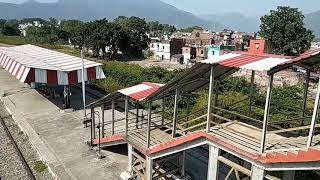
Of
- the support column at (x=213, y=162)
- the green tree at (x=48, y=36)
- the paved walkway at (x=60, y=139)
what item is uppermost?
the green tree at (x=48, y=36)

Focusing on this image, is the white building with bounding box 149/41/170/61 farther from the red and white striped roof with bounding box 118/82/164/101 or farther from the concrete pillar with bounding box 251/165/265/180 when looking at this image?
the concrete pillar with bounding box 251/165/265/180

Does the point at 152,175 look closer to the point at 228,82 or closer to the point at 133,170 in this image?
the point at 133,170

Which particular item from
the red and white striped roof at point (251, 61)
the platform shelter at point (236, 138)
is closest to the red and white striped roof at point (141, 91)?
the platform shelter at point (236, 138)

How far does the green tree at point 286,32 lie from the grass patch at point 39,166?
6378 cm

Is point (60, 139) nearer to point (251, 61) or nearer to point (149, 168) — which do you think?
point (149, 168)

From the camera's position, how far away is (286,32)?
233ft

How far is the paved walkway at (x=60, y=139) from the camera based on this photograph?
1473 centimetres

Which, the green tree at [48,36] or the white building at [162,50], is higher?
the green tree at [48,36]

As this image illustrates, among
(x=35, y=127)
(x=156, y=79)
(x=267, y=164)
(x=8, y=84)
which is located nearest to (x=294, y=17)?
(x=156, y=79)

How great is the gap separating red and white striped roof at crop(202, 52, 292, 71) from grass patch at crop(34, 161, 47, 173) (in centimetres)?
959

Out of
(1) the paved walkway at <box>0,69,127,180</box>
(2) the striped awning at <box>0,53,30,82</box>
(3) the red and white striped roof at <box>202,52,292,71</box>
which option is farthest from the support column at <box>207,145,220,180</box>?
(2) the striped awning at <box>0,53,30,82</box>

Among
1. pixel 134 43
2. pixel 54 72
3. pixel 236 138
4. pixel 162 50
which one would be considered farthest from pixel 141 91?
pixel 162 50

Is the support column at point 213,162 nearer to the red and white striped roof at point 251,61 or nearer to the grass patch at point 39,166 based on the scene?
the red and white striped roof at point 251,61

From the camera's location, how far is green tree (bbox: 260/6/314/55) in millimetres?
70250
